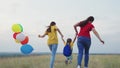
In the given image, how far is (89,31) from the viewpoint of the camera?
38.7 ft

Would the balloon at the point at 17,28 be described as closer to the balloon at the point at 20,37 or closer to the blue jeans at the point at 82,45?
the balloon at the point at 20,37

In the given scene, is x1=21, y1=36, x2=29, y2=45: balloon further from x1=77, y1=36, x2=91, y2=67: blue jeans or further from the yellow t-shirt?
x1=77, y1=36, x2=91, y2=67: blue jeans

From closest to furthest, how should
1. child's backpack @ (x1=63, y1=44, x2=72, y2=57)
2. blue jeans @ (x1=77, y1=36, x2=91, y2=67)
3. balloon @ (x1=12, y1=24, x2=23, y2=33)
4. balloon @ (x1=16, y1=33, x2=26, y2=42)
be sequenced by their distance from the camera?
blue jeans @ (x1=77, y1=36, x2=91, y2=67) < balloon @ (x1=12, y1=24, x2=23, y2=33) < balloon @ (x1=16, y1=33, x2=26, y2=42) < child's backpack @ (x1=63, y1=44, x2=72, y2=57)

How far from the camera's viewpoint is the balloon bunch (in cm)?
1544

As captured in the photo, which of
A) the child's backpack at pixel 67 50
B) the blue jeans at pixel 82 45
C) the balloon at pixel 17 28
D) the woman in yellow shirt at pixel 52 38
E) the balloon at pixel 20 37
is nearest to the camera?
the blue jeans at pixel 82 45

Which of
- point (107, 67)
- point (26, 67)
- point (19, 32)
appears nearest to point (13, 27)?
point (19, 32)

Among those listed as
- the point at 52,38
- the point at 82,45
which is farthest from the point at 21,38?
the point at 82,45

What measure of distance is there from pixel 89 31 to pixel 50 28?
6.81 feet

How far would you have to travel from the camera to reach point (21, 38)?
1572 centimetres

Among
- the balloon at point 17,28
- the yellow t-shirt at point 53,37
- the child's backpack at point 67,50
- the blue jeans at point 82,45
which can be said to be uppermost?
the balloon at point 17,28

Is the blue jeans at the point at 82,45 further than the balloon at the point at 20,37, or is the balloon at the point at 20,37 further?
the balloon at the point at 20,37

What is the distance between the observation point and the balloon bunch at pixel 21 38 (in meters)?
15.4

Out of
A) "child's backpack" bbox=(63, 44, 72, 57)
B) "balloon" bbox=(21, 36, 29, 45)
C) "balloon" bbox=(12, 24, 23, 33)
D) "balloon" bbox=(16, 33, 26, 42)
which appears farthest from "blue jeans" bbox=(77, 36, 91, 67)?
"child's backpack" bbox=(63, 44, 72, 57)

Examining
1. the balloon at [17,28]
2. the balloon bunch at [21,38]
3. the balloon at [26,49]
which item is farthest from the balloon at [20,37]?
the balloon at [26,49]
